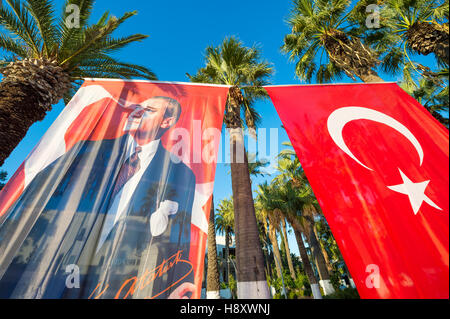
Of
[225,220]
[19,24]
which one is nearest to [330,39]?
[19,24]

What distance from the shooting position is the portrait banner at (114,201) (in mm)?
2609

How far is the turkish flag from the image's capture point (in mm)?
2555

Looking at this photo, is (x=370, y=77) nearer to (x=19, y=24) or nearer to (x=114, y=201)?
(x=114, y=201)

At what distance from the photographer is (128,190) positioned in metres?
3.27

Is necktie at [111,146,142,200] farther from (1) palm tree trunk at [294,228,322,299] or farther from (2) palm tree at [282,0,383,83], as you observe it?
(1) palm tree trunk at [294,228,322,299]

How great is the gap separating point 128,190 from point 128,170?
0.38 m

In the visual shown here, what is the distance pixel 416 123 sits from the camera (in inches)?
141

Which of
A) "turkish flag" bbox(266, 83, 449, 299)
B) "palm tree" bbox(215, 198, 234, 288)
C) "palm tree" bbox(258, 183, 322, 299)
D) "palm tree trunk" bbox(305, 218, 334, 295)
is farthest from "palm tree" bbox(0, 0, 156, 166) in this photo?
"palm tree" bbox(215, 198, 234, 288)

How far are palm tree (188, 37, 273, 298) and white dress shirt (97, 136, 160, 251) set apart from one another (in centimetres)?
227

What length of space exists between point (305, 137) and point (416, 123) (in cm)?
181

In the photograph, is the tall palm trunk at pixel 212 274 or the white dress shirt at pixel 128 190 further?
the tall palm trunk at pixel 212 274

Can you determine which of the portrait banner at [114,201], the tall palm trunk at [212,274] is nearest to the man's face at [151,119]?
the portrait banner at [114,201]

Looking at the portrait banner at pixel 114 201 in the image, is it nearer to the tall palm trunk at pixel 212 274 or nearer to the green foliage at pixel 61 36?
the green foliage at pixel 61 36
